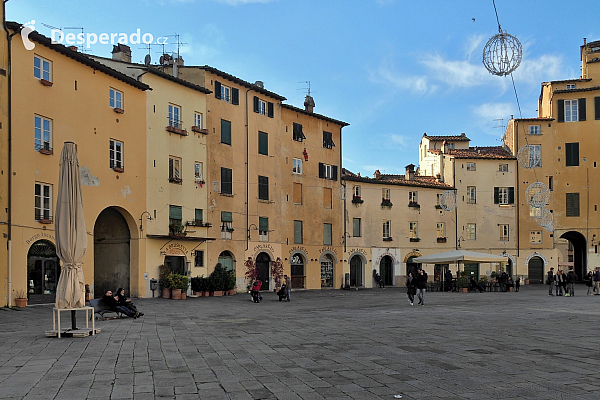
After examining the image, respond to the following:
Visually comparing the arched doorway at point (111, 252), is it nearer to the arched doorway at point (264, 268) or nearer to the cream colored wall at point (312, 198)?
the arched doorway at point (264, 268)

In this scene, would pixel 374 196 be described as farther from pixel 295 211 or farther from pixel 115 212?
pixel 115 212

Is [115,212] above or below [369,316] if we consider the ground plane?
above

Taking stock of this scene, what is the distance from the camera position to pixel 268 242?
42281 millimetres

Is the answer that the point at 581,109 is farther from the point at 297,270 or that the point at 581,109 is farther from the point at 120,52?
the point at 120,52

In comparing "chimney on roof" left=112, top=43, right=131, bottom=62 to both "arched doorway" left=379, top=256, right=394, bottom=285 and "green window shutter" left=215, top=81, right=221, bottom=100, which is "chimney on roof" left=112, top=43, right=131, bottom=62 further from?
"arched doorway" left=379, top=256, right=394, bottom=285

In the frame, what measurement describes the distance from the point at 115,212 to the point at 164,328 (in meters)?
17.3

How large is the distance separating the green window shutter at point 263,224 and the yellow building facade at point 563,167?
77.8 feet

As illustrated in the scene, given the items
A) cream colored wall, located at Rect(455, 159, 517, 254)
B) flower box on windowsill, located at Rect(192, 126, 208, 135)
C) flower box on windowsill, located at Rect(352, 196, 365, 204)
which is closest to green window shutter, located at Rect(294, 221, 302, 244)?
flower box on windowsill, located at Rect(352, 196, 365, 204)

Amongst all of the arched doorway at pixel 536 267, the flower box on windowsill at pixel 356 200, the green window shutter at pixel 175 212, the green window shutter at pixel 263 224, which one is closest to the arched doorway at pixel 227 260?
the green window shutter at pixel 263 224

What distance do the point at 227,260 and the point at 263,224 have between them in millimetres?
4210

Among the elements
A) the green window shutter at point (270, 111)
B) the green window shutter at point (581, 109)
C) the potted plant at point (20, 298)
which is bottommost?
the potted plant at point (20, 298)

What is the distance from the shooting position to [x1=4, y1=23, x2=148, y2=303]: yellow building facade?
2477cm

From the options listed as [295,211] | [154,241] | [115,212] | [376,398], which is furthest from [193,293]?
[376,398]

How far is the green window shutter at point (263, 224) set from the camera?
41.6m
